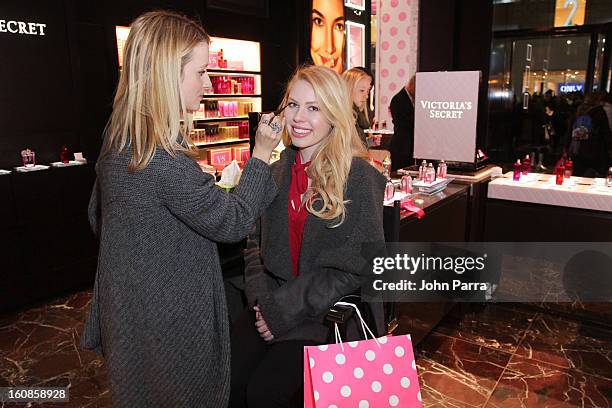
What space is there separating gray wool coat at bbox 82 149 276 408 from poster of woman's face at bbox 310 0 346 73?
5.55 metres

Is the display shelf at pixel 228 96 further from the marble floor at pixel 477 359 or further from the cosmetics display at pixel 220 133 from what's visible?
the marble floor at pixel 477 359

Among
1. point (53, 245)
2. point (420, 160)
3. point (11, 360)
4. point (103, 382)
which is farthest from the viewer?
point (53, 245)

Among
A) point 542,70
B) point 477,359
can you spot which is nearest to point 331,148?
point 477,359

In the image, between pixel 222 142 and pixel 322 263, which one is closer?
pixel 322 263

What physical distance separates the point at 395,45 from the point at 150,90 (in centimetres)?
617

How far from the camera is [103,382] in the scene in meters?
2.56

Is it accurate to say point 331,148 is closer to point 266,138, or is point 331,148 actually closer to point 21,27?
point 266,138

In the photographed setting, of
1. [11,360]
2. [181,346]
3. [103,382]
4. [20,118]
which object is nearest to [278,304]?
[181,346]

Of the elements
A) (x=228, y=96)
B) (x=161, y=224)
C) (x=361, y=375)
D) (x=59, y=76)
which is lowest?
(x=361, y=375)

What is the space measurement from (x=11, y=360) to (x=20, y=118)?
1.72 metres

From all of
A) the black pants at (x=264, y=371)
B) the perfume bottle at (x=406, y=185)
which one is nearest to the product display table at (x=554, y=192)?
the perfume bottle at (x=406, y=185)

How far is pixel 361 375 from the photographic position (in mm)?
1293

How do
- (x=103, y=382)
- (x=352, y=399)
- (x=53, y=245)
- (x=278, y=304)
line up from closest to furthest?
(x=352, y=399) → (x=278, y=304) → (x=103, y=382) → (x=53, y=245)

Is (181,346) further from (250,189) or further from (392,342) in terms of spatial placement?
(392,342)
